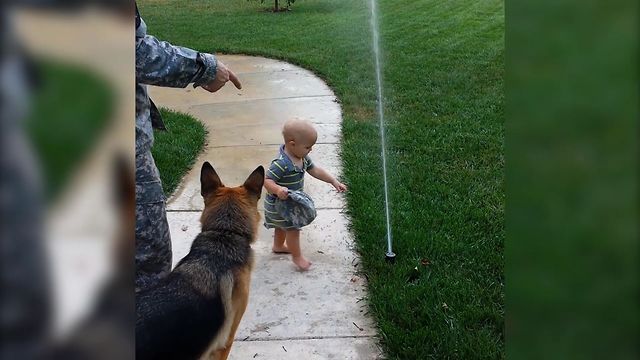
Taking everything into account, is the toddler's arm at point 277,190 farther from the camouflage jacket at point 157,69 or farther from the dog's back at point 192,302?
the camouflage jacket at point 157,69

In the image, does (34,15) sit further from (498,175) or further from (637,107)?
(498,175)

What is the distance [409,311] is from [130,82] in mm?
3048

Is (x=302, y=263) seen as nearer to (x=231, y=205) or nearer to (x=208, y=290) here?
(x=231, y=205)

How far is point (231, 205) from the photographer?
10.8 feet

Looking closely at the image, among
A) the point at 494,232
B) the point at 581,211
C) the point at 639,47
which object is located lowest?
the point at 494,232

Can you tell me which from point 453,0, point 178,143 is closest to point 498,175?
point 178,143

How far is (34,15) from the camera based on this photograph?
0.44m

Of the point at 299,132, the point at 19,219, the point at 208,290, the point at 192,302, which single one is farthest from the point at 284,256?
the point at 19,219

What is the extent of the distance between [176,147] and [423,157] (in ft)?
6.85

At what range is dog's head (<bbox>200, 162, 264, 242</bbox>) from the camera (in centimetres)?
321

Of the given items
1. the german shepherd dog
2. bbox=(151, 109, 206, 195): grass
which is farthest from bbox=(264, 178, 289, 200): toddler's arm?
bbox=(151, 109, 206, 195): grass

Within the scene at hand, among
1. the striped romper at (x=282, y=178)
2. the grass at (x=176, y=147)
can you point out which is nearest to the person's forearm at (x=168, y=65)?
the striped romper at (x=282, y=178)

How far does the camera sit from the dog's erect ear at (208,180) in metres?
3.35

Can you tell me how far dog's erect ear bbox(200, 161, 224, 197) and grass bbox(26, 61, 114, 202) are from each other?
2882mm
